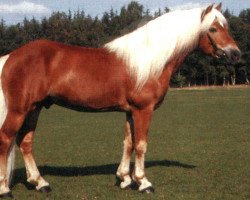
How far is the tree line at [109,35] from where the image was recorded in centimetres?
7888

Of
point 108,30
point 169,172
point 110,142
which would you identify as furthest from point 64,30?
point 169,172

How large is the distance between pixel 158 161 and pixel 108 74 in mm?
4122

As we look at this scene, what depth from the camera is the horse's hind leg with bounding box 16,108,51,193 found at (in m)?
7.47

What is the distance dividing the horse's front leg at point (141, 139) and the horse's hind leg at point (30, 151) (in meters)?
1.53

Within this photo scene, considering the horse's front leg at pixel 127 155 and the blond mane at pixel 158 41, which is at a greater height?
the blond mane at pixel 158 41

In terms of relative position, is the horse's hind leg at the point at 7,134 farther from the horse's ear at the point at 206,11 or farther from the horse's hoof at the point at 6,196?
the horse's ear at the point at 206,11

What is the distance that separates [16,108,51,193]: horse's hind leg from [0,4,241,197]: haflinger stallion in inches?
0.6

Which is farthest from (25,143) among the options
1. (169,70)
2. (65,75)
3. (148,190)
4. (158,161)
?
(158,161)

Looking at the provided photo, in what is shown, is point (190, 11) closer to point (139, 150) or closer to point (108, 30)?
point (139, 150)

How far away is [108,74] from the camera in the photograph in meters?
7.21

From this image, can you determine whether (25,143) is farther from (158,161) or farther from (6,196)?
(158,161)

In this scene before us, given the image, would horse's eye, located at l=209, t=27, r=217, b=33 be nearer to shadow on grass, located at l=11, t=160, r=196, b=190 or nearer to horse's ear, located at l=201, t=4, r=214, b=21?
horse's ear, located at l=201, t=4, r=214, b=21

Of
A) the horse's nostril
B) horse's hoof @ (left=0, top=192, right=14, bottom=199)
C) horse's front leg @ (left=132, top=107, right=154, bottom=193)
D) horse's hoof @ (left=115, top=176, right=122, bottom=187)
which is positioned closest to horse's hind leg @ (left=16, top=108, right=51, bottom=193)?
horse's hoof @ (left=0, top=192, right=14, bottom=199)

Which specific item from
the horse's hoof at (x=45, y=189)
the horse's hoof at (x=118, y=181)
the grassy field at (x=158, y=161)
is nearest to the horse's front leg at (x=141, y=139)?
the grassy field at (x=158, y=161)
